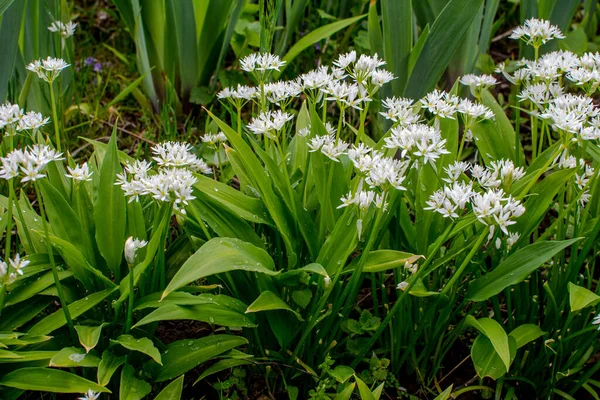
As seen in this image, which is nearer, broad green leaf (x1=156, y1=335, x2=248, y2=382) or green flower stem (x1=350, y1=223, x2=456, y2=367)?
green flower stem (x1=350, y1=223, x2=456, y2=367)

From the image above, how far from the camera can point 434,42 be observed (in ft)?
7.91

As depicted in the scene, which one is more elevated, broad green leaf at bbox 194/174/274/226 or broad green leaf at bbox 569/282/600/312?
broad green leaf at bbox 194/174/274/226

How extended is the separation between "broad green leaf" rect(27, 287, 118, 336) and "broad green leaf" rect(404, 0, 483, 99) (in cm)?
144

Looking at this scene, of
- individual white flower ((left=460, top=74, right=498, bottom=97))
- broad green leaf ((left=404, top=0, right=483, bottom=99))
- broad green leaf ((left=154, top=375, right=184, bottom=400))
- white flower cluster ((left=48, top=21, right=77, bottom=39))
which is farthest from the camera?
white flower cluster ((left=48, top=21, right=77, bottom=39))

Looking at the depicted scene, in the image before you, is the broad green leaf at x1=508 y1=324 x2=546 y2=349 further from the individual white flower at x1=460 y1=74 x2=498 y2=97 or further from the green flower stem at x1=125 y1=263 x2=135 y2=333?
the green flower stem at x1=125 y1=263 x2=135 y2=333

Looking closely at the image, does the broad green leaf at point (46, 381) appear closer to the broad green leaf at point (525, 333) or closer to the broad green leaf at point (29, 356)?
the broad green leaf at point (29, 356)

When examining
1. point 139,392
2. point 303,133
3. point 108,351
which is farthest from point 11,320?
point 303,133

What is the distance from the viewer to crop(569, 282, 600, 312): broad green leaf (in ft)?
5.18

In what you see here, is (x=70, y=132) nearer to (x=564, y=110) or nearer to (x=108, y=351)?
(x=108, y=351)

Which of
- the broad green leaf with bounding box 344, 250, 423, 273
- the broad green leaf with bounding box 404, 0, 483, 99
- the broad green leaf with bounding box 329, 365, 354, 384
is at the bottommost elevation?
the broad green leaf with bounding box 329, 365, 354, 384

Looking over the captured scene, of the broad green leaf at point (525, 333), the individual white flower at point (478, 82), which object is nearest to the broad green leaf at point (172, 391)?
the broad green leaf at point (525, 333)

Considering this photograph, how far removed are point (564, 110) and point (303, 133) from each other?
0.72m

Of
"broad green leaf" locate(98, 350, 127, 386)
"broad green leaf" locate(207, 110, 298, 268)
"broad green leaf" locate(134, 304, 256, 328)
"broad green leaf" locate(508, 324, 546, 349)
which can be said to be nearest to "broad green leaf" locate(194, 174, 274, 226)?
"broad green leaf" locate(207, 110, 298, 268)

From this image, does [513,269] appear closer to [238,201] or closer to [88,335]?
[238,201]
